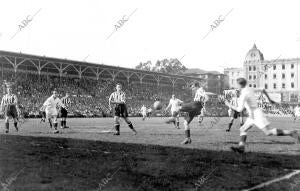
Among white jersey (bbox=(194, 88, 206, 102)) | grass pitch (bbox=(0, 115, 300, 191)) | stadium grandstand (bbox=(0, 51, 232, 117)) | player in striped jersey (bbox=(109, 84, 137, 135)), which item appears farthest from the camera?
stadium grandstand (bbox=(0, 51, 232, 117))

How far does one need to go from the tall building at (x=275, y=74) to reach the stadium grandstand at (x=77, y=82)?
4994 centimetres

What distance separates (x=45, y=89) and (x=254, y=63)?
3118 inches

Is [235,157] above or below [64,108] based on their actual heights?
below

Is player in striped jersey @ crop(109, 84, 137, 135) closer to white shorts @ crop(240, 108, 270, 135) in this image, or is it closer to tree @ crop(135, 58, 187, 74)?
white shorts @ crop(240, 108, 270, 135)

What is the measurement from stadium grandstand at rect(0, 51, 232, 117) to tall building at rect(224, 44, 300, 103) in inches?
1966

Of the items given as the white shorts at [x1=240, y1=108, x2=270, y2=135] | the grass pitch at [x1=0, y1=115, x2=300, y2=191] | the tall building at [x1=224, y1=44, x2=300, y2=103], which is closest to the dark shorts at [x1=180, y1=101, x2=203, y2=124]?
the grass pitch at [x1=0, y1=115, x2=300, y2=191]

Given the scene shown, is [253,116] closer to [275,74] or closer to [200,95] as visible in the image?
[200,95]

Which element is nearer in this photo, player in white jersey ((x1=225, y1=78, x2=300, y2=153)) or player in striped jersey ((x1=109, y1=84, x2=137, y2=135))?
player in white jersey ((x1=225, y1=78, x2=300, y2=153))

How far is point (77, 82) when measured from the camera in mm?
52938

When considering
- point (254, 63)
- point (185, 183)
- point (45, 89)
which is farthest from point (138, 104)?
point (254, 63)

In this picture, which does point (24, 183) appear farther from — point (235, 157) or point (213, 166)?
point (235, 157)

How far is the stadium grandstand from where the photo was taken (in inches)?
1695

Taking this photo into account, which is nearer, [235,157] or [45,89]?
[235,157]

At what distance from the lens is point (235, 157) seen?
852 centimetres
